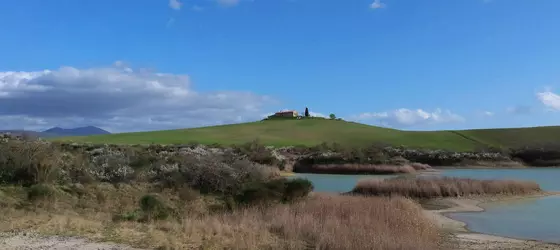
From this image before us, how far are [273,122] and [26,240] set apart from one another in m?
133

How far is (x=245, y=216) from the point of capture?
17656 millimetres

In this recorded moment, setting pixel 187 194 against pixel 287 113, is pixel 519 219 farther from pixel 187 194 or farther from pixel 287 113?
pixel 287 113

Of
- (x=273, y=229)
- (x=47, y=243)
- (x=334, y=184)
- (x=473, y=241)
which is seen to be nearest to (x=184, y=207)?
(x=273, y=229)

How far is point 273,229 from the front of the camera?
15.1 metres

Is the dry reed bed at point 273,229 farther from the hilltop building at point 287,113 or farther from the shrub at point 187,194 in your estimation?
the hilltop building at point 287,113

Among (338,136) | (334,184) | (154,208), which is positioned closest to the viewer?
(154,208)

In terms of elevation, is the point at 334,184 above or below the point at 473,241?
below

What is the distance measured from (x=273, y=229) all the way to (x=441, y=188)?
971 inches

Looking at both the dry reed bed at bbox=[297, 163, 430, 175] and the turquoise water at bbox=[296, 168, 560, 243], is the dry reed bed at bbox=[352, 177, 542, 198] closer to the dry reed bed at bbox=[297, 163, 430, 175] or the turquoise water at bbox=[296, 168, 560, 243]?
the turquoise water at bbox=[296, 168, 560, 243]

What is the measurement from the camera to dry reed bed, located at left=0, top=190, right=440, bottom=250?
1278cm

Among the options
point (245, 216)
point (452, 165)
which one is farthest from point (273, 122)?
point (245, 216)

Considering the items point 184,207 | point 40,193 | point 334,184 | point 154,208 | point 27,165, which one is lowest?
point 334,184

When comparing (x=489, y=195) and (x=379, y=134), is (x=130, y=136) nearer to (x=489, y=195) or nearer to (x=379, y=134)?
(x=379, y=134)

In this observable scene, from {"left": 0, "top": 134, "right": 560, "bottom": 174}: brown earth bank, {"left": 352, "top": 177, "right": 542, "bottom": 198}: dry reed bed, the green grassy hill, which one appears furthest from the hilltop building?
{"left": 352, "top": 177, "right": 542, "bottom": 198}: dry reed bed
